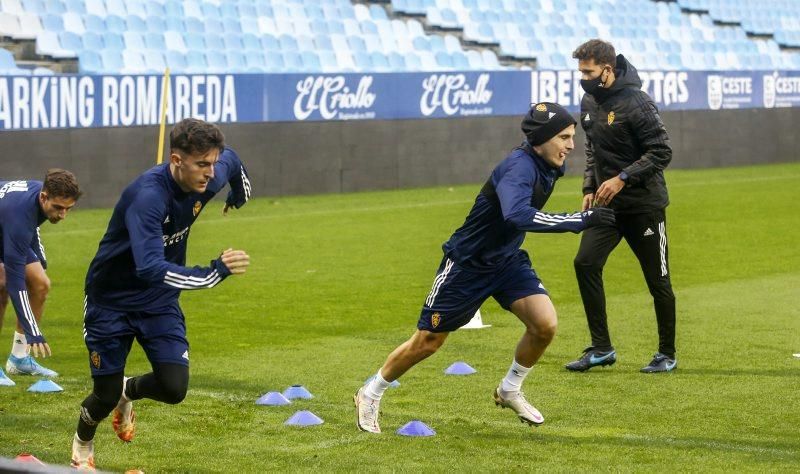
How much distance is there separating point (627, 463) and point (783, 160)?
2462 cm

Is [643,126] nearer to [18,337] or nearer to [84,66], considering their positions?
[18,337]

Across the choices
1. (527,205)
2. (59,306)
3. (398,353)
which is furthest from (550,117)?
(59,306)

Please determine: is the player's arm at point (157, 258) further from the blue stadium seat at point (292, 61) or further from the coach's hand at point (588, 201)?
the blue stadium seat at point (292, 61)

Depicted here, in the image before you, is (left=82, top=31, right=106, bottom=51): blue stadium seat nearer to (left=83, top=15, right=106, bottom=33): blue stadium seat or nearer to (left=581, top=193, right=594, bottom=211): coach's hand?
(left=83, top=15, right=106, bottom=33): blue stadium seat

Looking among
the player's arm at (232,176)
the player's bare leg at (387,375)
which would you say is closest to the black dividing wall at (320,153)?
the player's arm at (232,176)

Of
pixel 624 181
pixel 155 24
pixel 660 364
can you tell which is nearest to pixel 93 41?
pixel 155 24

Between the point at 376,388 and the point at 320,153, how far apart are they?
49.6ft

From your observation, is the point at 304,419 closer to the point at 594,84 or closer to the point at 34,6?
the point at 594,84

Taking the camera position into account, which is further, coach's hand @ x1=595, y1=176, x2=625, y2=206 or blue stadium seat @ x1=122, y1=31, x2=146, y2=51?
blue stadium seat @ x1=122, y1=31, x2=146, y2=51

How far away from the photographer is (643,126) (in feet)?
29.8

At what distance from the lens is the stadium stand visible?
69.8ft

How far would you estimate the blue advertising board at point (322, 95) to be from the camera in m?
19.0

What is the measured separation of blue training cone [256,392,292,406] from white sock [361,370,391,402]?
0.84 m

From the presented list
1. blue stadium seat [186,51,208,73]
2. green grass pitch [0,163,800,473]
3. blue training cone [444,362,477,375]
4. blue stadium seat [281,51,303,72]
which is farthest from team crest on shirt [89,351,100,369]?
blue stadium seat [281,51,303,72]
